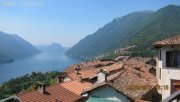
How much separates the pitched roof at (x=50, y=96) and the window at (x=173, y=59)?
9985 millimetres

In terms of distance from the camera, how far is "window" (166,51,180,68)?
24358mm

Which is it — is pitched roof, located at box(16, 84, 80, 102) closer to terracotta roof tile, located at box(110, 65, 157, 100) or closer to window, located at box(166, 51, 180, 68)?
terracotta roof tile, located at box(110, 65, 157, 100)

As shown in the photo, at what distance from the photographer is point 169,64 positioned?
2509 cm

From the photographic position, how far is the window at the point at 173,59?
2436 cm

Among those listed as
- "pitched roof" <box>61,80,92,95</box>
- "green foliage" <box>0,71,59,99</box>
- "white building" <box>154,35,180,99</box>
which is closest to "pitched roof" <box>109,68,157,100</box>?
"white building" <box>154,35,180,99</box>

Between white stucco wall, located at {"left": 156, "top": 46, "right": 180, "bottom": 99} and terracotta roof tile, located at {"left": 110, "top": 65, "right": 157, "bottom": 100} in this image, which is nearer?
white stucco wall, located at {"left": 156, "top": 46, "right": 180, "bottom": 99}

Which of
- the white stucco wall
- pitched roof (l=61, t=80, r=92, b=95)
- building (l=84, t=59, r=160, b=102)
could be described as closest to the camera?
the white stucco wall

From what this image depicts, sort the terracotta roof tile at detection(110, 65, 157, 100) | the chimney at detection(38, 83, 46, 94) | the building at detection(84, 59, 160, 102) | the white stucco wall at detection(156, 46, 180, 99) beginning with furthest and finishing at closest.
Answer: the chimney at detection(38, 83, 46, 94), the terracotta roof tile at detection(110, 65, 157, 100), the building at detection(84, 59, 160, 102), the white stucco wall at detection(156, 46, 180, 99)

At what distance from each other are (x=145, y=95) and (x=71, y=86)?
11928 millimetres

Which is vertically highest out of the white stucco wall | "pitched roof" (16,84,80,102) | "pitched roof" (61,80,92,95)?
the white stucco wall

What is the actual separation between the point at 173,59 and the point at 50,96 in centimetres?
1128

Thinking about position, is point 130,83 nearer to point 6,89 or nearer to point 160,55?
point 160,55

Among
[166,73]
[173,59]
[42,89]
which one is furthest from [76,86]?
[173,59]

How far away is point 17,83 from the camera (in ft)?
329
